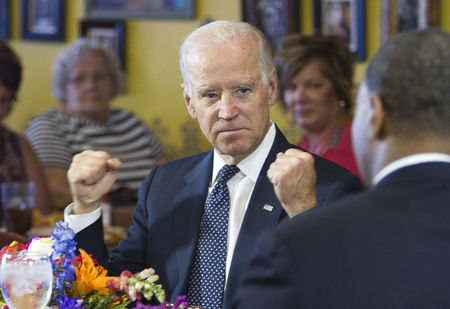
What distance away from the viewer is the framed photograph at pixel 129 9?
4.71m

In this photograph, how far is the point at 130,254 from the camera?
1.91m

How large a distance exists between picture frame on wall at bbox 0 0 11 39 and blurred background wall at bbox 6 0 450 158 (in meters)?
0.05

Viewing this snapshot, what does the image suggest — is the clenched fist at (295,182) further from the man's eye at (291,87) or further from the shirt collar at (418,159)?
the man's eye at (291,87)

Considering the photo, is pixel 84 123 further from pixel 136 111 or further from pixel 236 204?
pixel 236 204

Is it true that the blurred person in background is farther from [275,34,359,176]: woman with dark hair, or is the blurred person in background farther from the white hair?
the white hair

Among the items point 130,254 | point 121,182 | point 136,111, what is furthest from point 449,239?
point 136,111

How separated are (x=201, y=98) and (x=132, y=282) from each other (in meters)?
0.63

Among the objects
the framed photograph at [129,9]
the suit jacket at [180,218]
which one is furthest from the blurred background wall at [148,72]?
the suit jacket at [180,218]

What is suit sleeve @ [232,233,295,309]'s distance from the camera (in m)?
0.93

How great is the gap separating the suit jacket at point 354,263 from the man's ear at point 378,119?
13 centimetres

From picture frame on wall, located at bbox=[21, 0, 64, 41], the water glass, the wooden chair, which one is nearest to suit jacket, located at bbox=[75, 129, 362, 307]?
the wooden chair

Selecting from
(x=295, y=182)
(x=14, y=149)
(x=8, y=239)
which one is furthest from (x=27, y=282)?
(x=14, y=149)

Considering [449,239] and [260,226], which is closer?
[449,239]

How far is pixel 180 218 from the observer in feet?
6.06
